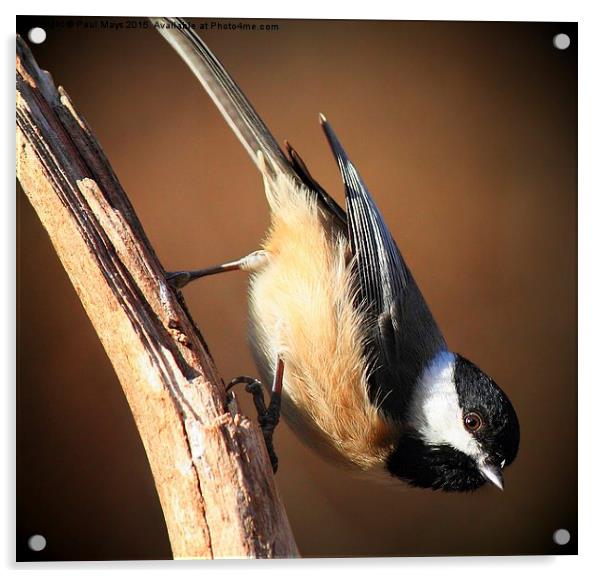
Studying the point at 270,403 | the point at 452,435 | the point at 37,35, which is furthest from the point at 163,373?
the point at 37,35

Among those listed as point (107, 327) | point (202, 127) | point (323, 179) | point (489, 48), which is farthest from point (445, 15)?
point (107, 327)

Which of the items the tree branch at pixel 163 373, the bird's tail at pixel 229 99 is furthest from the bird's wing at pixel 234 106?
the tree branch at pixel 163 373

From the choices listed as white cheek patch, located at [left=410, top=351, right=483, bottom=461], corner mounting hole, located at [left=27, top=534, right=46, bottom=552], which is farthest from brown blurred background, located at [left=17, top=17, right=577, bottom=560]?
white cheek patch, located at [left=410, top=351, right=483, bottom=461]

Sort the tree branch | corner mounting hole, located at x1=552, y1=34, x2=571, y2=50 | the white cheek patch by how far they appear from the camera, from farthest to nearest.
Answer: corner mounting hole, located at x1=552, y1=34, x2=571, y2=50
the white cheek patch
the tree branch

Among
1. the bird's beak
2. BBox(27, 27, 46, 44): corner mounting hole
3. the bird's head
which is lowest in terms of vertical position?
the bird's beak

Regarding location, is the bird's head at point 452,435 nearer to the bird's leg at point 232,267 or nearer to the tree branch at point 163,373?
the tree branch at point 163,373

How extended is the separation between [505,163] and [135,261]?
85 centimetres

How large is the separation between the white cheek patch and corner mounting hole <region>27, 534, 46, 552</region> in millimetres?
826

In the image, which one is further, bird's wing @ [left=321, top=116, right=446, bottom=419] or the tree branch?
bird's wing @ [left=321, top=116, right=446, bottom=419]

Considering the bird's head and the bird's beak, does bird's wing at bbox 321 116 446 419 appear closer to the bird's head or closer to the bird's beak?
the bird's head

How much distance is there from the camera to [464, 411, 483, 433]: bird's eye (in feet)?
4.59

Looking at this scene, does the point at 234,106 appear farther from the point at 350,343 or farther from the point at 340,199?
the point at 350,343

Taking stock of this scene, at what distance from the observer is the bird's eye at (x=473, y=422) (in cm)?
140
